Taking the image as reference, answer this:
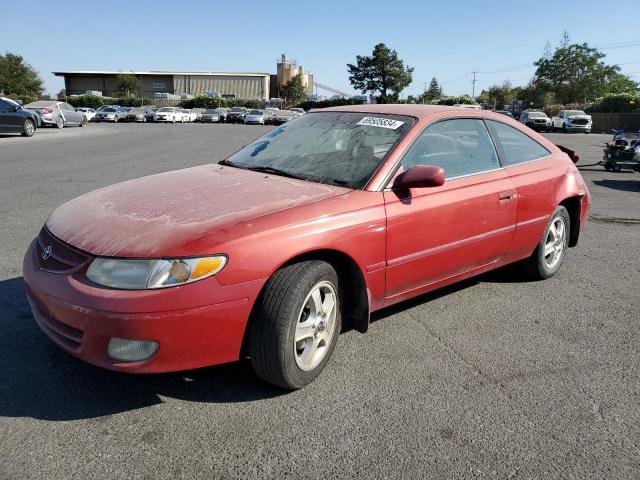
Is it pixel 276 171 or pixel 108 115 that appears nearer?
pixel 276 171

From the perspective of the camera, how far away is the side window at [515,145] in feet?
14.2

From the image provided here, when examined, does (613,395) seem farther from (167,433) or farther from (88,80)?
(88,80)

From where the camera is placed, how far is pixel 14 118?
19.9 metres

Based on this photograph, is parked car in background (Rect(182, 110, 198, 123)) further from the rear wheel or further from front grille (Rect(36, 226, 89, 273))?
front grille (Rect(36, 226, 89, 273))

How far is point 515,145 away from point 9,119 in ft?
66.5

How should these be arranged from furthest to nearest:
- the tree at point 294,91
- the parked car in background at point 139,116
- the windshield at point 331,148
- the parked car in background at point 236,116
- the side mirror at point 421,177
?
the tree at point 294,91 → the parked car in background at point 236,116 → the parked car in background at point 139,116 → the windshield at point 331,148 → the side mirror at point 421,177

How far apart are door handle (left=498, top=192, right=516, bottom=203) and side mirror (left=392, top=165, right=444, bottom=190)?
95cm

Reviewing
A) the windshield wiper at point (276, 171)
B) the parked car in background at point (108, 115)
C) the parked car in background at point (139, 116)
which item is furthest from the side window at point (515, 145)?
the parked car in background at point (139, 116)

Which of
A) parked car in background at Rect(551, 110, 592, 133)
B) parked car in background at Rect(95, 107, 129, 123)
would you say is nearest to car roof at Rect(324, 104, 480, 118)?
parked car in background at Rect(551, 110, 592, 133)

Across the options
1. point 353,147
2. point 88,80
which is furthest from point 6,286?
point 88,80

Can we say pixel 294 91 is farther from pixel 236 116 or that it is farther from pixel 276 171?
pixel 276 171

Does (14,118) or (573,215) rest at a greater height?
(14,118)

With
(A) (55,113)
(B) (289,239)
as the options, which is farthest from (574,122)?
(B) (289,239)

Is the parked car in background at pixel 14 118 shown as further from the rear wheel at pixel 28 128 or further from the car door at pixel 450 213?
the car door at pixel 450 213
